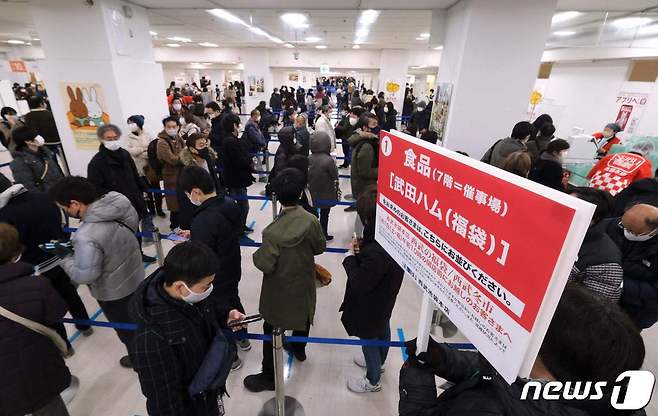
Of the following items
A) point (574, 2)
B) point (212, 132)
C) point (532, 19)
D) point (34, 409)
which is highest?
point (574, 2)

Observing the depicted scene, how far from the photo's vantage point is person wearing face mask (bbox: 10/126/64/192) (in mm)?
3660

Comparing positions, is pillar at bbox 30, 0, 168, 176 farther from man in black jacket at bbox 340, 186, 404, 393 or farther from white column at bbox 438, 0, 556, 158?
white column at bbox 438, 0, 556, 158

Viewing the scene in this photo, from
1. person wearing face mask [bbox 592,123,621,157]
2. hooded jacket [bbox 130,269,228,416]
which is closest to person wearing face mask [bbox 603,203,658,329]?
hooded jacket [bbox 130,269,228,416]

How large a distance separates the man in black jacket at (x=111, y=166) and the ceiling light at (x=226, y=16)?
455cm

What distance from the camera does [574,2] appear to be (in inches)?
197

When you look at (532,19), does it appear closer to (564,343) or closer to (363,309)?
(363,309)

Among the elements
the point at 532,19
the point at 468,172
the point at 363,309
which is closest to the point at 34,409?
the point at 363,309

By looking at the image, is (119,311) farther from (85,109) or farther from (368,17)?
(368,17)

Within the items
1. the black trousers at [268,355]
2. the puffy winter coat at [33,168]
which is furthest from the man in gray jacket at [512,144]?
the puffy winter coat at [33,168]

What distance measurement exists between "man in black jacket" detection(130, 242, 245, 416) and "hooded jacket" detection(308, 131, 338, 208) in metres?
2.89

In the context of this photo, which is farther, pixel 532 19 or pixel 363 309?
pixel 532 19

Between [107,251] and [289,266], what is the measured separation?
1302 millimetres

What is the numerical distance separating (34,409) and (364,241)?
2.22 metres

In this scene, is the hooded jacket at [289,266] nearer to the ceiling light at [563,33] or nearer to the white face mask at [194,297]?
the white face mask at [194,297]
